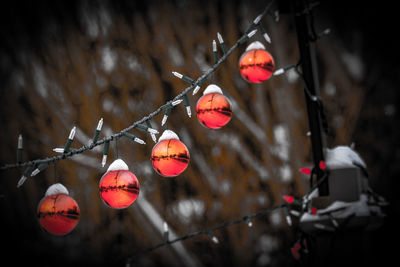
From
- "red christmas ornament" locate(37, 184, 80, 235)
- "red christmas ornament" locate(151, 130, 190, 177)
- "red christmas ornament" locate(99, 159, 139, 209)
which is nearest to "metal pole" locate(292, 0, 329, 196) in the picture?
"red christmas ornament" locate(151, 130, 190, 177)

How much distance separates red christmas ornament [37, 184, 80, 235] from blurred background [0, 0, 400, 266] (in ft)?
7.83

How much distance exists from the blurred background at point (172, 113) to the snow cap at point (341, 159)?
183cm

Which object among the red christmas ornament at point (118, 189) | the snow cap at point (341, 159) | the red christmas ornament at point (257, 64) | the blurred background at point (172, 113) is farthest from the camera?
the blurred background at point (172, 113)

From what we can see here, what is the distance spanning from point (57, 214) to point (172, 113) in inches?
99.5

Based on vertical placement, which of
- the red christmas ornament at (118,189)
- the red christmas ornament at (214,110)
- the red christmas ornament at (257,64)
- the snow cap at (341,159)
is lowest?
the red christmas ornament at (118,189)

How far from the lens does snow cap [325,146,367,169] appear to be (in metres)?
1.84

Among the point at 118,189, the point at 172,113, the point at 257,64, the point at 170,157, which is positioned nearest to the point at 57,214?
the point at 118,189

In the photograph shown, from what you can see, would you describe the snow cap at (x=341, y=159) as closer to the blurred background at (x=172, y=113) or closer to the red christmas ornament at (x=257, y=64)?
the red christmas ornament at (x=257, y=64)

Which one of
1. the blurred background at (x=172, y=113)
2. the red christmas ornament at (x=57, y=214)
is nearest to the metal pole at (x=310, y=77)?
the red christmas ornament at (x=57, y=214)

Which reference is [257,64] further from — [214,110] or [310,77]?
[214,110]

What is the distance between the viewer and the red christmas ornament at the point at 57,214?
1.70 meters

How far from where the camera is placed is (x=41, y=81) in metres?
4.33

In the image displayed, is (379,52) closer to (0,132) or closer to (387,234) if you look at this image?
(387,234)

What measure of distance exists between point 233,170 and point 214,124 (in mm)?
2213
